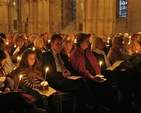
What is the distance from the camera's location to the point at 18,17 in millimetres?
31031

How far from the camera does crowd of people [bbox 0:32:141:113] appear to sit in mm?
5219

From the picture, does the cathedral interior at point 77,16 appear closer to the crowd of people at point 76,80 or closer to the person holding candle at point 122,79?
the crowd of people at point 76,80

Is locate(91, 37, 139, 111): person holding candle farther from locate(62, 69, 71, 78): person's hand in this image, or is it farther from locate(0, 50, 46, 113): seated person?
locate(0, 50, 46, 113): seated person

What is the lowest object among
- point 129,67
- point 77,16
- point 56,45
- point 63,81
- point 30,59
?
point 63,81

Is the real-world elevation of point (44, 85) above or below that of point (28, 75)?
below

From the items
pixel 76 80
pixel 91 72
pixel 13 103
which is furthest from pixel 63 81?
pixel 13 103

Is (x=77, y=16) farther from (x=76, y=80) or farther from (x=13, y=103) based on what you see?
(x=13, y=103)

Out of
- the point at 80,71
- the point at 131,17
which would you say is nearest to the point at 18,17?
the point at 131,17

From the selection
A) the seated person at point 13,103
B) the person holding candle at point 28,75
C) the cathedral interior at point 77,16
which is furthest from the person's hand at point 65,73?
the cathedral interior at point 77,16

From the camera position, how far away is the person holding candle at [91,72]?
6234mm

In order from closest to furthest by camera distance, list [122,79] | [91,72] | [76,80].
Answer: [76,80] < [91,72] < [122,79]

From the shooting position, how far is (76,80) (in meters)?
6.06

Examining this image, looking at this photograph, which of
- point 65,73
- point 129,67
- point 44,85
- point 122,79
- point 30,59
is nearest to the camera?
point 44,85

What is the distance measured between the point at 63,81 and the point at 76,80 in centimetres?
26
